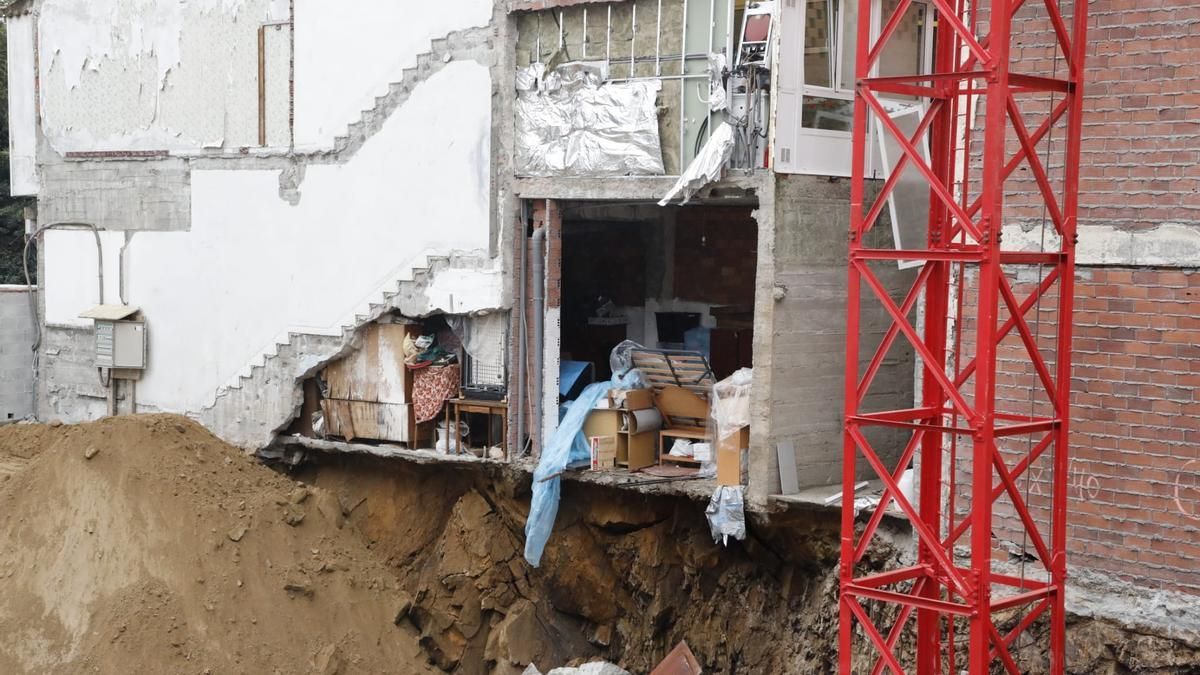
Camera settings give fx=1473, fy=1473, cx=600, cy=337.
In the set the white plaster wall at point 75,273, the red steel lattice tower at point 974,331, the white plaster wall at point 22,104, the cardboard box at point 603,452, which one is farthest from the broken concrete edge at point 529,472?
the white plaster wall at point 22,104

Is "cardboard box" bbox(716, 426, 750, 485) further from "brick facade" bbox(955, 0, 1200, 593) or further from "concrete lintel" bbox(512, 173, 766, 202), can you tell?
"brick facade" bbox(955, 0, 1200, 593)

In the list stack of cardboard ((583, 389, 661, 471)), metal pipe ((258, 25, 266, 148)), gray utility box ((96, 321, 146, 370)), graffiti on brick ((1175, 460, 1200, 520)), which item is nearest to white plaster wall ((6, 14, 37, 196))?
gray utility box ((96, 321, 146, 370))

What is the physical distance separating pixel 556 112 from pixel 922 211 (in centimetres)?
414

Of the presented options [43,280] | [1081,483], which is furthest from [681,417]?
[43,280]

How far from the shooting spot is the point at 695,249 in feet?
59.7

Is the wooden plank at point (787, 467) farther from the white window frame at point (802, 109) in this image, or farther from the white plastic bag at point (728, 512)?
the white window frame at point (802, 109)

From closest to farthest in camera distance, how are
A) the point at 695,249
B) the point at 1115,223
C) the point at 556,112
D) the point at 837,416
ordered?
1. the point at 1115,223
2. the point at 837,416
3. the point at 556,112
4. the point at 695,249

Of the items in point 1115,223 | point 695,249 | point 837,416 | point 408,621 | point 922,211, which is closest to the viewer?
point 1115,223

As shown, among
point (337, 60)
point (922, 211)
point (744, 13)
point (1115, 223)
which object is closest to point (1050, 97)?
point (1115, 223)

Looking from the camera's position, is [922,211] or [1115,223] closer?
[1115,223]

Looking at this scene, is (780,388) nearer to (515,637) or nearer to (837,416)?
(837,416)

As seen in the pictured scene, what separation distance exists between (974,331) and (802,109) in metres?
3.16

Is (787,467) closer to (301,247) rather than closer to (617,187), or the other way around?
(617,187)

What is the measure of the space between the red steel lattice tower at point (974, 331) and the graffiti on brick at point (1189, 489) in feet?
2.81
